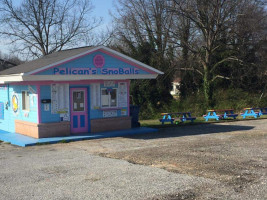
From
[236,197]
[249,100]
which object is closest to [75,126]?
[236,197]

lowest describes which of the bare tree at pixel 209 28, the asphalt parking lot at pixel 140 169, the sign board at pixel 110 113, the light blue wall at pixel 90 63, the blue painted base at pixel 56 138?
the asphalt parking lot at pixel 140 169

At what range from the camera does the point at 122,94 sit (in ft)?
55.1

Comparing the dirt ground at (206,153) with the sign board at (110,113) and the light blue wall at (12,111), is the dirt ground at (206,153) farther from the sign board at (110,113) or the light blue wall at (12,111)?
the light blue wall at (12,111)

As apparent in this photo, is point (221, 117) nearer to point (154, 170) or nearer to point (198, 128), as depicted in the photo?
point (198, 128)

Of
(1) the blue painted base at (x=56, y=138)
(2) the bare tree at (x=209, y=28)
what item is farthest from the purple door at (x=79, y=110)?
(2) the bare tree at (x=209, y=28)

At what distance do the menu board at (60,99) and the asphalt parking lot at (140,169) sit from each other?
5.83 feet

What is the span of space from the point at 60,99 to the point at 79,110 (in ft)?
3.44

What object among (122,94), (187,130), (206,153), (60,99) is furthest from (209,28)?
(206,153)

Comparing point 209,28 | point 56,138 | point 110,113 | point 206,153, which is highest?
point 209,28

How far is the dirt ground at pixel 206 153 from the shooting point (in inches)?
299

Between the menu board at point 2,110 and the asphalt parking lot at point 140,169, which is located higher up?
the menu board at point 2,110

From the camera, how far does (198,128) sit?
58.9 ft

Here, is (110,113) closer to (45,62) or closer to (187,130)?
(45,62)

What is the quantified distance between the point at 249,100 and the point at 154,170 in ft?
68.1
